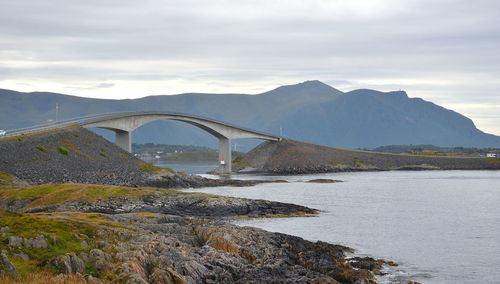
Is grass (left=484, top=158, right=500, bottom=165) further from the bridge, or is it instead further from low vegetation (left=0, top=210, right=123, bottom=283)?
low vegetation (left=0, top=210, right=123, bottom=283)

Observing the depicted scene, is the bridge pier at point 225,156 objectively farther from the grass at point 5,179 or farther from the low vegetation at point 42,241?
the low vegetation at point 42,241

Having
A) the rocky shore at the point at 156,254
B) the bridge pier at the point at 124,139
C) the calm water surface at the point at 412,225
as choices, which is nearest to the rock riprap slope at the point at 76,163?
the calm water surface at the point at 412,225

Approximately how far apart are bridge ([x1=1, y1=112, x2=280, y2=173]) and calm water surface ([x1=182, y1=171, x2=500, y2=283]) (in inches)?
1222

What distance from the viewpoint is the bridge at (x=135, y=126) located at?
10469cm

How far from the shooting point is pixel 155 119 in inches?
5002

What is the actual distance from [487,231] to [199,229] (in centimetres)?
2742

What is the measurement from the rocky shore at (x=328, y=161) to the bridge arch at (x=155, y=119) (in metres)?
6.81

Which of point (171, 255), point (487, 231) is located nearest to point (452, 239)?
point (487, 231)

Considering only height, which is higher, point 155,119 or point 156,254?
point 155,119

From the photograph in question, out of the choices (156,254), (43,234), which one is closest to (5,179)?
(43,234)

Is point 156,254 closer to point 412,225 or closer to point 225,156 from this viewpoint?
point 412,225

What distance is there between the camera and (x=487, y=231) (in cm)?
5150

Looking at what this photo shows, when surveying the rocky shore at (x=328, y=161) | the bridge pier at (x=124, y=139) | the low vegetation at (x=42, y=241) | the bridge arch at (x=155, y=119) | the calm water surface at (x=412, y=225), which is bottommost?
the calm water surface at (x=412, y=225)

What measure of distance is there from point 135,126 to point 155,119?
7.83 metres
